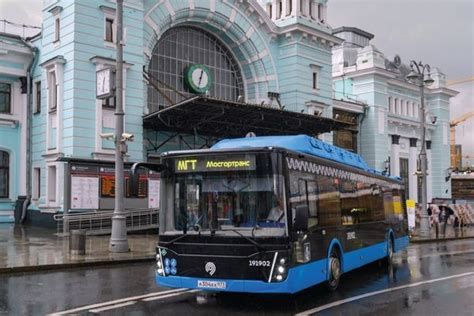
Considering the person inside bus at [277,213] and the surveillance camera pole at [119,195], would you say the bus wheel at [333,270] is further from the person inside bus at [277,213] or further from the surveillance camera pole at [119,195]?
the surveillance camera pole at [119,195]

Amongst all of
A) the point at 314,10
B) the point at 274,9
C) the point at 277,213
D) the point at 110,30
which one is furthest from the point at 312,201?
the point at 314,10

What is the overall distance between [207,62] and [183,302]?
26.9 meters

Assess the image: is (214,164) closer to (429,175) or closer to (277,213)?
(277,213)

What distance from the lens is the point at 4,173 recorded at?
31.0 m

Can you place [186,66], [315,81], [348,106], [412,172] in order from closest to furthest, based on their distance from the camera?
[186,66] → [315,81] → [348,106] → [412,172]

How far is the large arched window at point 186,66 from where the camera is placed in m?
32.8

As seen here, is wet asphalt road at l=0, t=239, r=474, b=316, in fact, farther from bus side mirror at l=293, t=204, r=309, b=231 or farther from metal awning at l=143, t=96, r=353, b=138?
metal awning at l=143, t=96, r=353, b=138

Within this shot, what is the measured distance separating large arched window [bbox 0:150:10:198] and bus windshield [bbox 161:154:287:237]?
23701 mm

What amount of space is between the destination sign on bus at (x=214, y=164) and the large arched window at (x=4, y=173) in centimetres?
2378

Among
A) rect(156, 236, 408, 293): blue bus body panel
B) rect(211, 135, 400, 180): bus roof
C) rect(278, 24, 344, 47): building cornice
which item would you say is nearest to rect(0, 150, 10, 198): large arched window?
rect(278, 24, 344, 47): building cornice

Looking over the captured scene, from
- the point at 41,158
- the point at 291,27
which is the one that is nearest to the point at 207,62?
the point at 291,27

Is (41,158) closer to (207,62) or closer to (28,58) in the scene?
(28,58)

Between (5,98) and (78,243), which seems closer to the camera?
(78,243)

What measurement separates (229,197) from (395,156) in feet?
139
